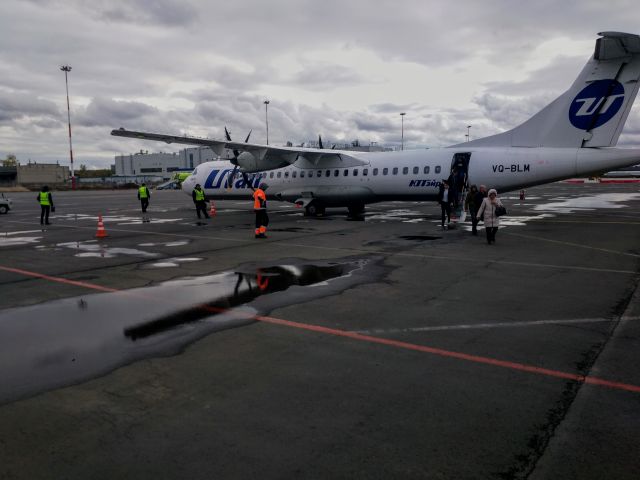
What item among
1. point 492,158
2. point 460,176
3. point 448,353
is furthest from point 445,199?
point 448,353

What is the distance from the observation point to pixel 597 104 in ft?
57.9

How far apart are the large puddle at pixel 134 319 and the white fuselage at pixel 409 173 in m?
11.6

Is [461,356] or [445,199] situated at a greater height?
[445,199]

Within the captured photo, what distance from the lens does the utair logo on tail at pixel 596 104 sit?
680 inches

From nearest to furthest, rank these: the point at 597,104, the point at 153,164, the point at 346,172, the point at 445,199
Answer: the point at 597,104 < the point at 445,199 < the point at 346,172 < the point at 153,164

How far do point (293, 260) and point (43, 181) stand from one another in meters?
118

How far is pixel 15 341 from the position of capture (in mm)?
6008

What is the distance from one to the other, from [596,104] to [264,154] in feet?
48.4

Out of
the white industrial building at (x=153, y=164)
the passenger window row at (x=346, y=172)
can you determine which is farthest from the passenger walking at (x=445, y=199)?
the white industrial building at (x=153, y=164)

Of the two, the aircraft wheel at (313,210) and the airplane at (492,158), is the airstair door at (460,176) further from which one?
the aircraft wheel at (313,210)

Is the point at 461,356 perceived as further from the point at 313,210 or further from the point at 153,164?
the point at 153,164

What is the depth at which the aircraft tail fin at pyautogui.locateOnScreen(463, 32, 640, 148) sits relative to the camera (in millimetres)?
16781

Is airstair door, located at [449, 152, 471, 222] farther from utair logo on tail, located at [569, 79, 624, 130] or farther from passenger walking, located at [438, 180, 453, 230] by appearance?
utair logo on tail, located at [569, 79, 624, 130]

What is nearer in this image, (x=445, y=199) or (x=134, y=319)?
(x=134, y=319)
